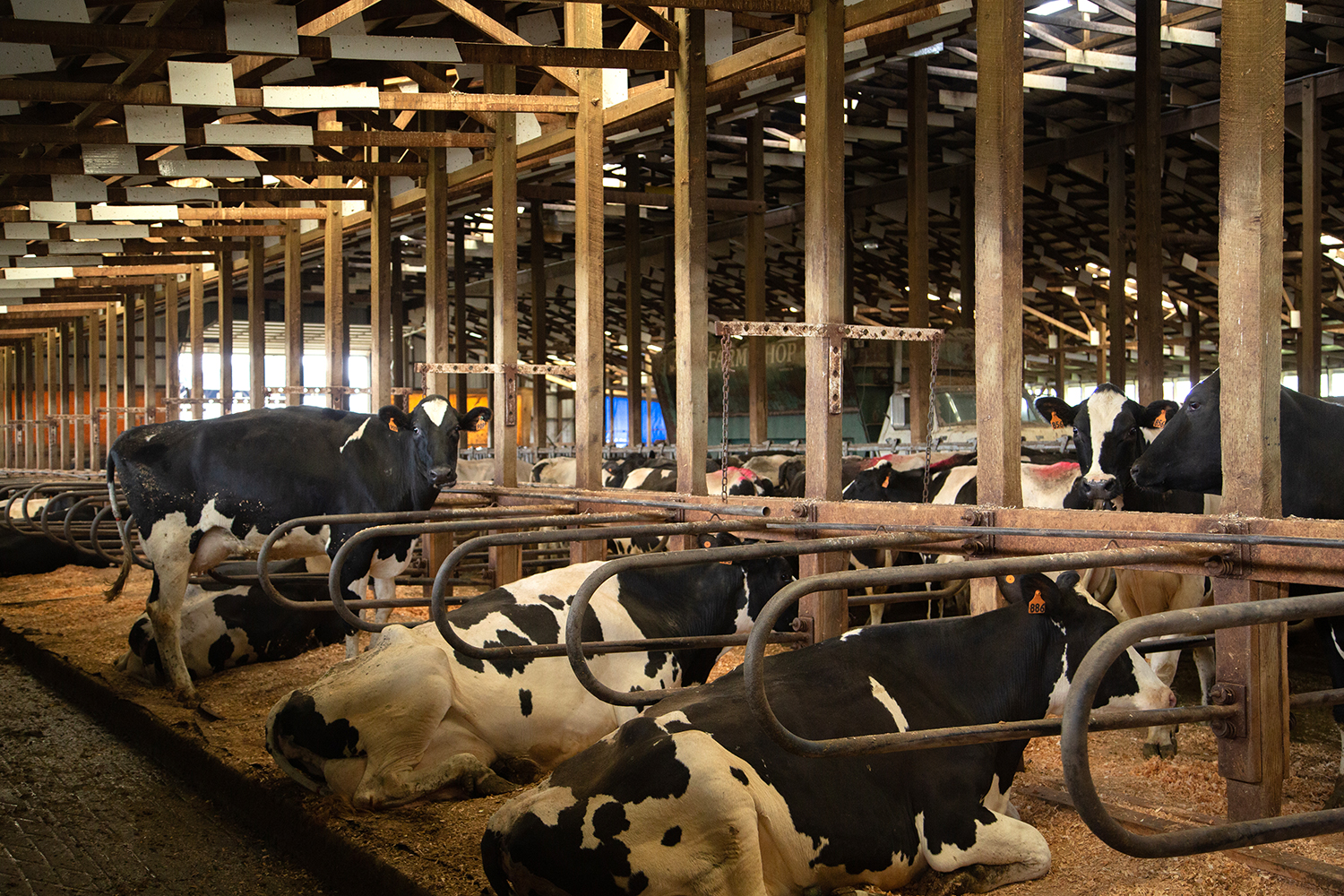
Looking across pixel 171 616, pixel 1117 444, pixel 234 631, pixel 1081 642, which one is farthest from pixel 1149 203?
pixel 171 616

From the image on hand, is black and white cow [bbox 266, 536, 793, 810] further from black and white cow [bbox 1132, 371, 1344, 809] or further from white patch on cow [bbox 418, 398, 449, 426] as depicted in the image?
white patch on cow [bbox 418, 398, 449, 426]

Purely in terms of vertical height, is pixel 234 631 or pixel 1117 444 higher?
pixel 1117 444

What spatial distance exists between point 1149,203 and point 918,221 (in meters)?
2.66

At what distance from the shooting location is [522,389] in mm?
46625

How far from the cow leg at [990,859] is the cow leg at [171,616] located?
4520 mm

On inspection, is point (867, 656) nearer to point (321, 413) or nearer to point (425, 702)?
point (425, 702)

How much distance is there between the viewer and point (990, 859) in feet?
11.0

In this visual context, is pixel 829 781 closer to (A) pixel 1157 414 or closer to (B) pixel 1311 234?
(A) pixel 1157 414

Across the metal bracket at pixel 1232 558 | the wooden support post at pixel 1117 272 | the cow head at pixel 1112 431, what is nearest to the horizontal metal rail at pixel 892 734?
the metal bracket at pixel 1232 558

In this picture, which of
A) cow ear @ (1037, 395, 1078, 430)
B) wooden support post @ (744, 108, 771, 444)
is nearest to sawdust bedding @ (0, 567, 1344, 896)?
cow ear @ (1037, 395, 1078, 430)

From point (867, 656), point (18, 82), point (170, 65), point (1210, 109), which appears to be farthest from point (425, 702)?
point (1210, 109)

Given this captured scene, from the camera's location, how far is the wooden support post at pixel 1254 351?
11.5 feet

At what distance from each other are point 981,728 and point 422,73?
7386mm

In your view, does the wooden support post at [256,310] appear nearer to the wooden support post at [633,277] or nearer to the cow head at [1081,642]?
the wooden support post at [633,277]
